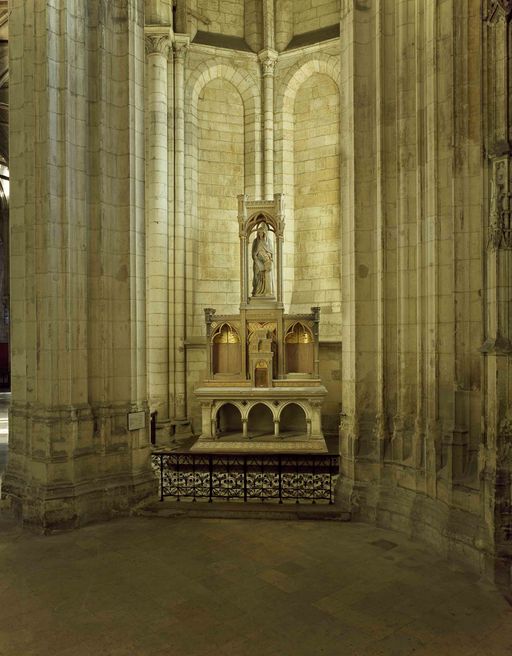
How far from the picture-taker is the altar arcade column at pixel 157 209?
13.2 metres

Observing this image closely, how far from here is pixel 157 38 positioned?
13188mm

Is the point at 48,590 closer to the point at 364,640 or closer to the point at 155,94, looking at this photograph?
the point at 364,640

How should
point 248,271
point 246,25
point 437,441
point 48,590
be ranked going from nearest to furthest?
Result: point 48,590, point 437,441, point 248,271, point 246,25

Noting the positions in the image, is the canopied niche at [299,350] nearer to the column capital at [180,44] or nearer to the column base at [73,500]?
the column base at [73,500]

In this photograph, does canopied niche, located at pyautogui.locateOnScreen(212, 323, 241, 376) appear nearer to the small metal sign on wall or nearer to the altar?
the altar

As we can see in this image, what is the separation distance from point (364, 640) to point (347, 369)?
3923mm

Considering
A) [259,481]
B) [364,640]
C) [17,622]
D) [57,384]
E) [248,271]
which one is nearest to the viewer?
[364,640]

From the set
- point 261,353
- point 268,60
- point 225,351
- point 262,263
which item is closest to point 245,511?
point 261,353

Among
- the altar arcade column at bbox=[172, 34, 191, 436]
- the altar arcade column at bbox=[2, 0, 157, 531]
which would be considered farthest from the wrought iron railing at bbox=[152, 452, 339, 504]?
the altar arcade column at bbox=[172, 34, 191, 436]

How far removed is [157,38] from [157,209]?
410cm

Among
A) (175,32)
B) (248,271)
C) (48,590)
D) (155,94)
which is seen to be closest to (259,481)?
(48,590)

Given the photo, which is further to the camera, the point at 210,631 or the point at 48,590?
the point at 48,590

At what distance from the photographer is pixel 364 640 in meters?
4.72

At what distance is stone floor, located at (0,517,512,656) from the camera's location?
15.4 feet
